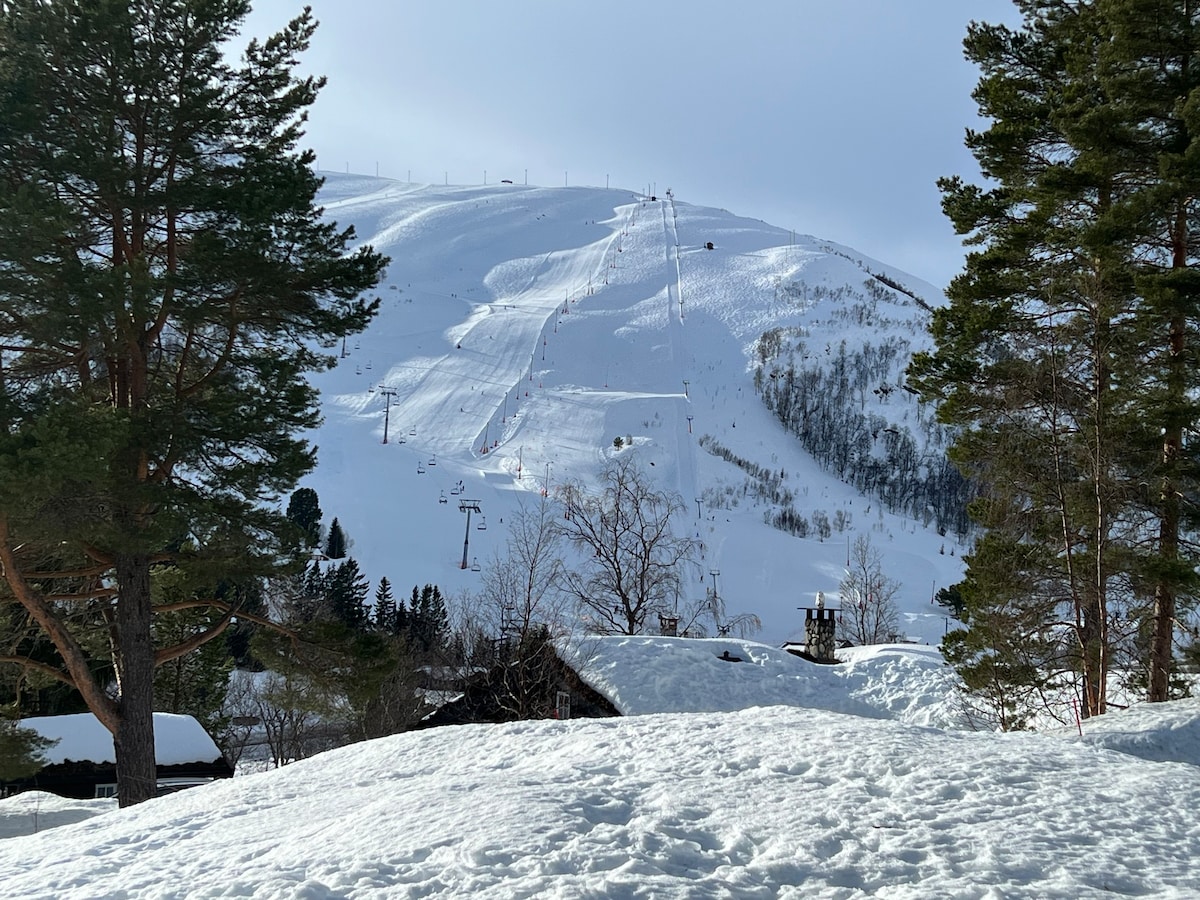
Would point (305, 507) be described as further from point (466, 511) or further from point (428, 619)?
point (428, 619)

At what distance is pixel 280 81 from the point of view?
14.2 metres

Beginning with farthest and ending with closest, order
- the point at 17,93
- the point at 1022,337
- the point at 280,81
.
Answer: the point at 280,81
the point at 1022,337
the point at 17,93

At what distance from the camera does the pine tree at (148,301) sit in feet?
37.1

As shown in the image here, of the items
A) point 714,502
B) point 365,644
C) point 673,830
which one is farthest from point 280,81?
point 714,502

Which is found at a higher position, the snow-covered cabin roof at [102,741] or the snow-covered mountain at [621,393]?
the snow-covered mountain at [621,393]

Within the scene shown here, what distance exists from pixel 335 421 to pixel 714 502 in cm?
3422

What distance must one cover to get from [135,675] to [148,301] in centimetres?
513

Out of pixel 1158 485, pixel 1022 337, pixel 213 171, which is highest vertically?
pixel 213 171

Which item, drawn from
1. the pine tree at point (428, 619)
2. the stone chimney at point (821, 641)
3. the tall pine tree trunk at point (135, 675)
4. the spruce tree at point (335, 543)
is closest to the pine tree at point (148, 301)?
the tall pine tree trunk at point (135, 675)

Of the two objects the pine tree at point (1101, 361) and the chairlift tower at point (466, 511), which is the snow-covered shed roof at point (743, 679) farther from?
the chairlift tower at point (466, 511)

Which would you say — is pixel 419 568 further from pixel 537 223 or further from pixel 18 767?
pixel 537 223

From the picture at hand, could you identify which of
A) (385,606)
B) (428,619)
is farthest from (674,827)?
(385,606)

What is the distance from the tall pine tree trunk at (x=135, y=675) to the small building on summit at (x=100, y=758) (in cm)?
1153

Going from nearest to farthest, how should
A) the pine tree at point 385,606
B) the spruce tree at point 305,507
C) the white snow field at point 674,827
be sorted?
the white snow field at point 674,827, the pine tree at point 385,606, the spruce tree at point 305,507
